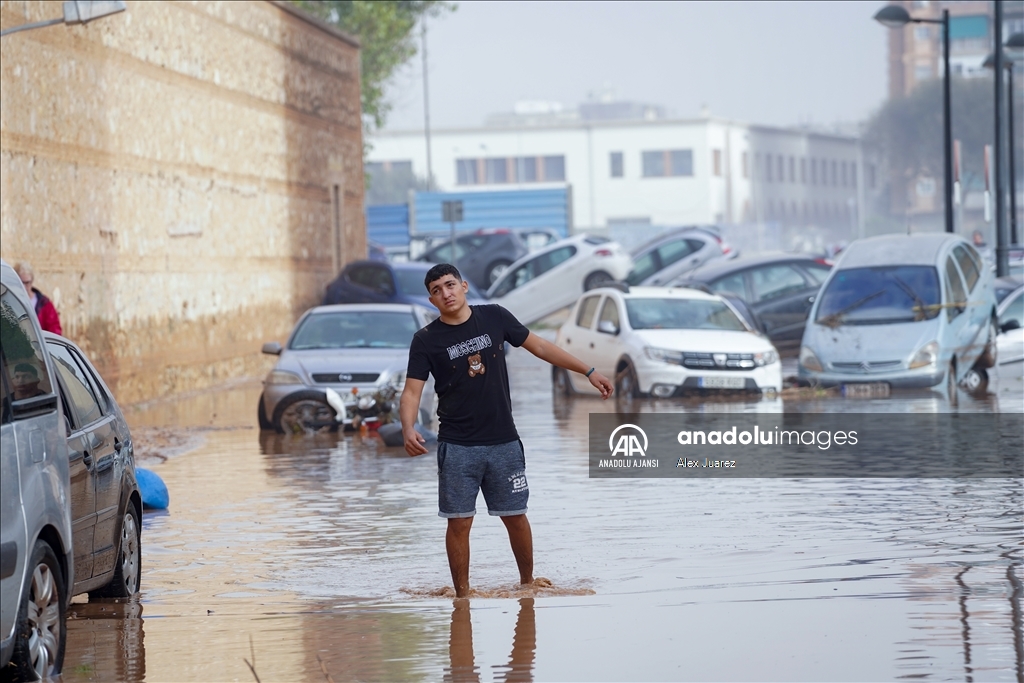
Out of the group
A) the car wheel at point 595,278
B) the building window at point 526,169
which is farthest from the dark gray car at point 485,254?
the building window at point 526,169

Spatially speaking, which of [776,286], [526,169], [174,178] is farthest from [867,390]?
[526,169]

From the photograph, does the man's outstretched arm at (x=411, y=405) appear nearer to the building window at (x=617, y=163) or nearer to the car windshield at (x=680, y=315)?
the car windshield at (x=680, y=315)

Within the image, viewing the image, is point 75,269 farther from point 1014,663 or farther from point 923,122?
point 923,122

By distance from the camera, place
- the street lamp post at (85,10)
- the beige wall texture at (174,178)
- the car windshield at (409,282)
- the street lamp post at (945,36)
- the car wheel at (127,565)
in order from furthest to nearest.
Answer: the car windshield at (409,282)
the street lamp post at (945,36)
the beige wall texture at (174,178)
the street lamp post at (85,10)
the car wheel at (127,565)

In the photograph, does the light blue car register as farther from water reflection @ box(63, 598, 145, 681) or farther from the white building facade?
the white building facade

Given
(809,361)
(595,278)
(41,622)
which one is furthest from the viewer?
(595,278)

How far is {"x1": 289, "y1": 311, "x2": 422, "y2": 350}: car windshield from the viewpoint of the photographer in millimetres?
20500

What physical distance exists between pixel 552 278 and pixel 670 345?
1788 centimetres

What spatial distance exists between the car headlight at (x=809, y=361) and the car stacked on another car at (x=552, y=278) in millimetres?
16464

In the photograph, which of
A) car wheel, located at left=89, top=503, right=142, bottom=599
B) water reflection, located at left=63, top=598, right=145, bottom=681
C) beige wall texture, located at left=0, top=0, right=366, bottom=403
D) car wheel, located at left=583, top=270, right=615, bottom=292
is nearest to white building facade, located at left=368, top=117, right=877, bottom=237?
car wheel, located at left=583, top=270, right=615, bottom=292

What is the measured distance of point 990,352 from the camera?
76.7ft

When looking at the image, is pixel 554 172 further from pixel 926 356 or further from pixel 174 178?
pixel 926 356

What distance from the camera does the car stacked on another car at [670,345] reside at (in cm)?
2183

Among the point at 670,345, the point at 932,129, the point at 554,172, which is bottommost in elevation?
the point at 670,345
